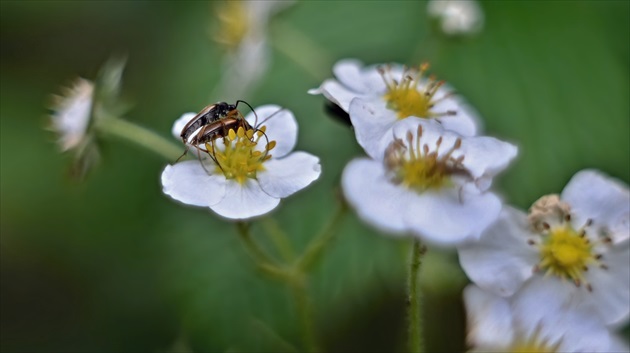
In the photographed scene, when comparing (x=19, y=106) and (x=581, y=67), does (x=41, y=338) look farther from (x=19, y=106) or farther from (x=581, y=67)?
(x=581, y=67)

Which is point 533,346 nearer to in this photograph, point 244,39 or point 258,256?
point 258,256

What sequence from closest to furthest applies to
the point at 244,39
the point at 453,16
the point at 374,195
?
the point at 374,195 < the point at 453,16 < the point at 244,39

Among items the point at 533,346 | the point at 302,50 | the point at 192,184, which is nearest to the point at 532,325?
the point at 533,346

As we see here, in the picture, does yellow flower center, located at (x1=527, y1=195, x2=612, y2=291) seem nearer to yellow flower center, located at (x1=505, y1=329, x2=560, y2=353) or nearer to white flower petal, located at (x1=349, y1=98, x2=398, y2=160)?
yellow flower center, located at (x1=505, y1=329, x2=560, y2=353)

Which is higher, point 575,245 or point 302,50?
point 575,245

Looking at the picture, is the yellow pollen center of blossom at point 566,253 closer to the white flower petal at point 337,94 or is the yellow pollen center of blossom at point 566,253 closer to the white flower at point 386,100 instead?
the white flower at point 386,100

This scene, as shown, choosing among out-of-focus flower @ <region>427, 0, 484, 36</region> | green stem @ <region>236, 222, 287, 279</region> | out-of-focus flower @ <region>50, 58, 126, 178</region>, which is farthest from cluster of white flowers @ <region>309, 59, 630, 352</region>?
out-of-focus flower @ <region>427, 0, 484, 36</region>

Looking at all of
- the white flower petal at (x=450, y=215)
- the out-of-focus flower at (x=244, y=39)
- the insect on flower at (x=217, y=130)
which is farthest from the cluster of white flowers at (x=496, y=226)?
the out-of-focus flower at (x=244, y=39)
